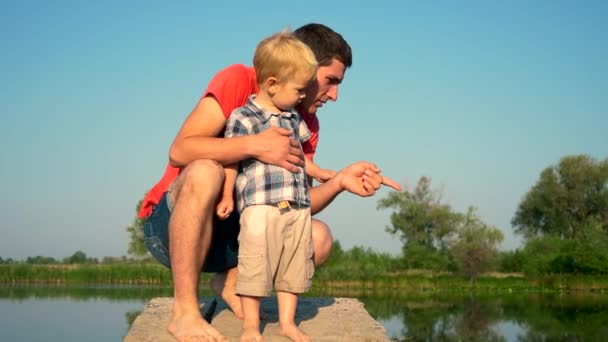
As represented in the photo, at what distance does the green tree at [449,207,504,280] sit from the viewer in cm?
3603

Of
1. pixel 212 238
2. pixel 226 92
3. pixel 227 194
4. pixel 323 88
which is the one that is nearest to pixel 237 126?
pixel 226 92

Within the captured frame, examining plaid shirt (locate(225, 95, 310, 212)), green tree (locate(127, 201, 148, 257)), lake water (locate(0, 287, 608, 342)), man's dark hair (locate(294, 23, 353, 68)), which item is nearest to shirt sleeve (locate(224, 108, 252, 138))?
plaid shirt (locate(225, 95, 310, 212))

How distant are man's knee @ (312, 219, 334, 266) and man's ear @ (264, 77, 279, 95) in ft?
2.28

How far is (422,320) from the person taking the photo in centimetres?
2005

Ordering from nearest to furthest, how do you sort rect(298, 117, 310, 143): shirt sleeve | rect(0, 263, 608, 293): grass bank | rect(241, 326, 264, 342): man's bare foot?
rect(241, 326, 264, 342): man's bare foot < rect(298, 117, 310, 143): shirt sleeve < rect(0, 263, 608, 293): grass bank

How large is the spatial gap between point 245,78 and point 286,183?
2.08 ft

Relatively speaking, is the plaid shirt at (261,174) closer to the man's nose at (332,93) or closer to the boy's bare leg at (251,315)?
the boy's bare leg at (251,315)

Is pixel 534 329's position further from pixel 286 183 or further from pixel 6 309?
pixel 286 183

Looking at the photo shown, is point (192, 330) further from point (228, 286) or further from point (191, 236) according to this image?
point (228, 286)

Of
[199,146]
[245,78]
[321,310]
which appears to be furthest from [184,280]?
[321,310]

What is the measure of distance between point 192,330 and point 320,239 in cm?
80

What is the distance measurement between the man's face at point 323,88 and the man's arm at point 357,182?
17.7 inches

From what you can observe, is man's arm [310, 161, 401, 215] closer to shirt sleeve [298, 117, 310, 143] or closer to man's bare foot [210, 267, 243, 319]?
shirt sleeve [298, 117, 310, 143]

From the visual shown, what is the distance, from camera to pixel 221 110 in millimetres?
3203
